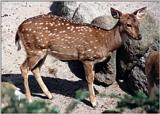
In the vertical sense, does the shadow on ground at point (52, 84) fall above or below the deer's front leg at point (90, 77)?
below

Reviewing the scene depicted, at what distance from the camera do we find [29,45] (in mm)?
9367

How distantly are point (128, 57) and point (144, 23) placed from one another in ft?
1.85

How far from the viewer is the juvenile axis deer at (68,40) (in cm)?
934

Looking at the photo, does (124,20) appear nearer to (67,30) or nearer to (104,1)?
(67,30)

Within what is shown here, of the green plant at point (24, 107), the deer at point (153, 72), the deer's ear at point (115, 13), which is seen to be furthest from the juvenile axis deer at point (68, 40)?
the green plant at point (24, 107)

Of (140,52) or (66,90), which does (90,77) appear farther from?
(140,52)

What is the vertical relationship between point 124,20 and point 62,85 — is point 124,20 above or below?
above

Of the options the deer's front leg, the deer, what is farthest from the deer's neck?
the deer

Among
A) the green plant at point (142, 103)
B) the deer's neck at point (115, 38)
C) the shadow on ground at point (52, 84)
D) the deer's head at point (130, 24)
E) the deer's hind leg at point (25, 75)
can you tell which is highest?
the green plant at point (142, 103)

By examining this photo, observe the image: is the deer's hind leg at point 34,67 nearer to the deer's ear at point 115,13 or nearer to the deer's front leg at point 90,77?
the deer's front leg at point 90,77

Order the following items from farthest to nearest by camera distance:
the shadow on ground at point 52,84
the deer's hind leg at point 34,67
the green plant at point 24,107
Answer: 1. the shadow on ground at point 52,84
2. the deer's hind leg at point 34,67
3. the green plant at point 24,107

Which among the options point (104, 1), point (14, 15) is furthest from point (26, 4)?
point (104, 1)

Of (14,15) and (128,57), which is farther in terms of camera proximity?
(14,15)

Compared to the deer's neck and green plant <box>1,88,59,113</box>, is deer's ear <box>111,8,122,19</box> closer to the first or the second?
the deer's neck
